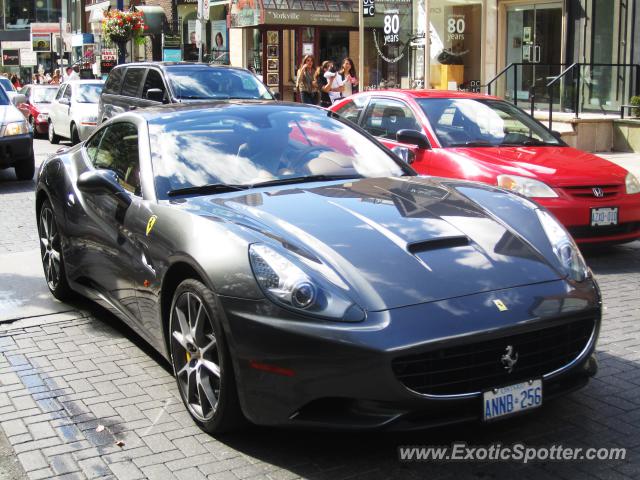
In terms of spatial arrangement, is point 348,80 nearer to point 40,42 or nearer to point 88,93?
point 88,93

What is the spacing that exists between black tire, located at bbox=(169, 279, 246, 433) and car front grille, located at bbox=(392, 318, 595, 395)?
83 centimetres

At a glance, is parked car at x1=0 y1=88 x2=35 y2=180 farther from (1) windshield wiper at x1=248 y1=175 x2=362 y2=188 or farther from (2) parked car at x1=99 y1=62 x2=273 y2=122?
(1) windshield wiper at x1=248 y1=175 x2=362 y2=188

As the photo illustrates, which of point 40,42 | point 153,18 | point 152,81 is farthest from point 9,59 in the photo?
point 152,81

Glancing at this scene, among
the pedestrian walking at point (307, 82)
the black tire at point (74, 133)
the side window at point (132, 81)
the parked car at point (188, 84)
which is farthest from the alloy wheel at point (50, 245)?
the black tire at point (74, 133)

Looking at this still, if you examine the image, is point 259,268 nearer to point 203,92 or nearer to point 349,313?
point 349,313

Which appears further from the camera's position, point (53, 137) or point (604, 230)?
point (53, 137)

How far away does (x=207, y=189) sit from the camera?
16.4 feet

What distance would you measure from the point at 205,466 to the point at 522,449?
139 cm

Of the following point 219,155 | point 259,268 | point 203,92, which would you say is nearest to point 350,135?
point 219,155

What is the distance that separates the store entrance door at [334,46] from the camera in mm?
31609

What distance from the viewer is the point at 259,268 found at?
13.1 feet

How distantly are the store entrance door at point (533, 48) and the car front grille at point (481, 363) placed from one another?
50.5 ft

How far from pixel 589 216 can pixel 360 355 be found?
16.9 feet

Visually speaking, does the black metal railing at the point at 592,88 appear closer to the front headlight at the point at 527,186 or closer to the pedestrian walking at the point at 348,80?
the pedestrian walking at the point at 348,80
